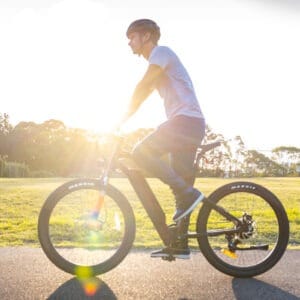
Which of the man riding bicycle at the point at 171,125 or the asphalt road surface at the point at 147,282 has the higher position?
the man riding bicycle at the point at 171,125

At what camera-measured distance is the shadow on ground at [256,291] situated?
13.5 ft

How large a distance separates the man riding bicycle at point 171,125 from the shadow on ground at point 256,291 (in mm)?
531

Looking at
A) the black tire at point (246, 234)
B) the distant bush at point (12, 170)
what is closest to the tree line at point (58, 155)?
the distant bush at point (12, 170)

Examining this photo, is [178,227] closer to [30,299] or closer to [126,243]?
[126,243]

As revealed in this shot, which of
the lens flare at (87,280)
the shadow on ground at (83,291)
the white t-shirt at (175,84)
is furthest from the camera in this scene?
the white t-shirt at (175,84)

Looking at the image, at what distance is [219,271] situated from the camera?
16.1 ft

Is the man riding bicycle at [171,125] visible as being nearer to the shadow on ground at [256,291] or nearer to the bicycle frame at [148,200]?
the bicycle frame at [148,200]

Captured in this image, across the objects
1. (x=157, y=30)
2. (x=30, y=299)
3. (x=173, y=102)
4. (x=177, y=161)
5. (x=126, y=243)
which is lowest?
(x=30, y=299)

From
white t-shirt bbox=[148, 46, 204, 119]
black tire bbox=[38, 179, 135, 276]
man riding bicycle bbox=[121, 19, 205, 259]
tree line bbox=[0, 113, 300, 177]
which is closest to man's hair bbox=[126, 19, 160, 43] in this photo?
man riding bicycle bbox=[121, 19, 205, 259]

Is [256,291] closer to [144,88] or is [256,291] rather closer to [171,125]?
[171,125]

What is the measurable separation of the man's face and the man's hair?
0.04 meters

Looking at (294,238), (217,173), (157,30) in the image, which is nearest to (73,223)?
(157,30)

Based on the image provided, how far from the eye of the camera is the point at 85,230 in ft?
15.9

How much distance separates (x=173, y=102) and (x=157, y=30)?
676 millimetres
